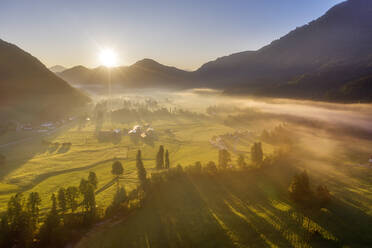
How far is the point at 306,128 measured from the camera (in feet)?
550

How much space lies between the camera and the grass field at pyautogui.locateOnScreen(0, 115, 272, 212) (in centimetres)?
7025

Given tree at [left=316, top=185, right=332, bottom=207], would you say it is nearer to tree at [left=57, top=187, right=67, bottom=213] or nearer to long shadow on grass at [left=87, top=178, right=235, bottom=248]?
long shadow on grass at [left=87, top=178, right=235, bottom=248]

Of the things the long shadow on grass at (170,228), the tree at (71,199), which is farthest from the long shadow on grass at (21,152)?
the long shadow on grass at (170,228)

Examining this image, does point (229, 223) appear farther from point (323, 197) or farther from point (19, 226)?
point (19, 226)

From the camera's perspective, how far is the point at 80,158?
100438mm

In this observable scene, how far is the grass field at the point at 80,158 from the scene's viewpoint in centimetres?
7025

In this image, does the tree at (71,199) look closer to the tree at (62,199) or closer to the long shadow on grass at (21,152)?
the tree at (62,199)

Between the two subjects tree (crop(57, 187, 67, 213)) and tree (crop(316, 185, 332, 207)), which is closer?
tree (crop(57, 187, 67, 213))

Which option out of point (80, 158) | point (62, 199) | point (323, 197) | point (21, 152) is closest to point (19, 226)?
point (62, 199)

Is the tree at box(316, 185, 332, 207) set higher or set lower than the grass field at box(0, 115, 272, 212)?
higher

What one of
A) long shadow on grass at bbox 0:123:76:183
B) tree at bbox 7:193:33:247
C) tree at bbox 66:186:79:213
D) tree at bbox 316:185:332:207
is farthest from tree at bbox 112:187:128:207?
tree at bbox 316:185:332:207

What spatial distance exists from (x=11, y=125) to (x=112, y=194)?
156 meters

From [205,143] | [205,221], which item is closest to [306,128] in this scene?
[205,143]

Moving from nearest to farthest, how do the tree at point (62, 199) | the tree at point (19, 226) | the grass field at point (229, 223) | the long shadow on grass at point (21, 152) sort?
the tree at point (19, 226)
the grass field at point (229, 223)
the tree at point (62, 199)
the long shadow on grass at point (21, 152)
